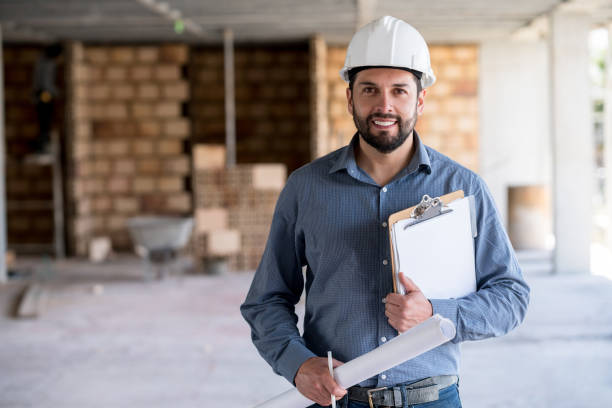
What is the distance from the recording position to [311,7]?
874cm

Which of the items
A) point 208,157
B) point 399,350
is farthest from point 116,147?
point 399,350

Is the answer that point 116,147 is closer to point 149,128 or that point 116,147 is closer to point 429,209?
point 149,128

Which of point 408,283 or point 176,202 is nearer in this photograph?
point 408,283

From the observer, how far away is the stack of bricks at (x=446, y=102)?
11.1 metres

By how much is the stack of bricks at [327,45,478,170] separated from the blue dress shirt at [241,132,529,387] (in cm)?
927

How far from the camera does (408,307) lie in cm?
153

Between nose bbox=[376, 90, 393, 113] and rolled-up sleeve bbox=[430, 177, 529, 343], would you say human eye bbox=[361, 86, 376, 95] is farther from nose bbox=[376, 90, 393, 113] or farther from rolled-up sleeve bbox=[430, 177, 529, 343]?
rolled-up sleeve bbox=[430, 177, 529, 343]

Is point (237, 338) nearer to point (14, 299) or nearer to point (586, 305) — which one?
point (14, 299)

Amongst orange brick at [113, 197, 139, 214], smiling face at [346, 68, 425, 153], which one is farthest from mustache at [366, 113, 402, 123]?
orange brick at [113, 197, 139, 214]

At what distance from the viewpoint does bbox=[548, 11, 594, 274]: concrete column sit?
27.9ft

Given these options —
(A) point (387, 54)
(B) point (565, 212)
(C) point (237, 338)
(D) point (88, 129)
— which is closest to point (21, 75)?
(D) point (88, 129)

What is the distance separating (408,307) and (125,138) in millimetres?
10003

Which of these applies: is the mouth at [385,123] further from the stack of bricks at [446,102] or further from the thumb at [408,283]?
the stack of bricks at [446,102]

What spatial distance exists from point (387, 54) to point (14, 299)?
6.76m
